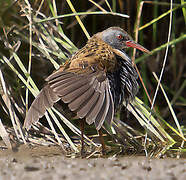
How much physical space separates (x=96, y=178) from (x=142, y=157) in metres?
1.07

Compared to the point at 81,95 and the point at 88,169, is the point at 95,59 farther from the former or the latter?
the point at 88,169

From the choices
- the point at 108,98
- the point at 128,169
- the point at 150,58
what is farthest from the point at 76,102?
the point at 150,58

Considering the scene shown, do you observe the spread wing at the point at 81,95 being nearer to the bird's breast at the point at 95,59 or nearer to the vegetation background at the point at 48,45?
the bird's breast at the point at 95,59

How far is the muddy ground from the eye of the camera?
108 inches

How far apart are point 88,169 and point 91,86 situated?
0.78 m

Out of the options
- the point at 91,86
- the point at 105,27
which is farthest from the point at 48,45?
the point at 105,27

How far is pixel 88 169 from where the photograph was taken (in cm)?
300

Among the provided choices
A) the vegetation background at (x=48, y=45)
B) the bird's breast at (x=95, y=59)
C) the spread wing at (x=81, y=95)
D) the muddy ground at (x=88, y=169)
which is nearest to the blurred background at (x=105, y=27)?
the vegetation background at (x=48, y=45)

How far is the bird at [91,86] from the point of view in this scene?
3.39 metres

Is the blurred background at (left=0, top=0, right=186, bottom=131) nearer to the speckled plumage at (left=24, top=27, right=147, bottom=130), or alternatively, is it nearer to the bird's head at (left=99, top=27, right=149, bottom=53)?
the bird's head at (left=99, top=27, right=149, bottom=53)

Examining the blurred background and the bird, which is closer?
the bird

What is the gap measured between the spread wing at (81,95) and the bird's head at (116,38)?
828 mm

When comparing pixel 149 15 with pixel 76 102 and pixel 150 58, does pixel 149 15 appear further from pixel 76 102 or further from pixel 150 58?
pixel 76 102

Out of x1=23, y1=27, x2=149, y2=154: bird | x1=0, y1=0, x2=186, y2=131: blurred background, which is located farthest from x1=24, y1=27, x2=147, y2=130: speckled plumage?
x1=0, y1=0, x2=186, y2=131: blurred background
